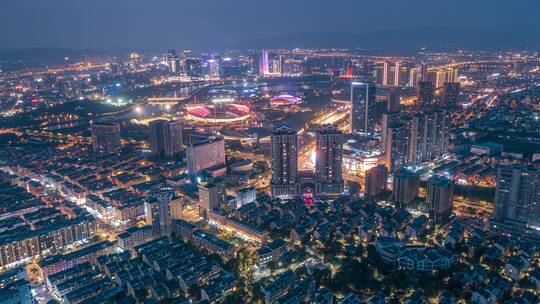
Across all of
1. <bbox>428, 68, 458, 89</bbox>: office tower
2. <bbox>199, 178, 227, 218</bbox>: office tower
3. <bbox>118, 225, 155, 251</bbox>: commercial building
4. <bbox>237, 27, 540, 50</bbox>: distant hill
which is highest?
<bbox>237, 27, 540, 50</bbox>: distant hill

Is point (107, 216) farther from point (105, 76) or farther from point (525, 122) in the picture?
point (105, 76)

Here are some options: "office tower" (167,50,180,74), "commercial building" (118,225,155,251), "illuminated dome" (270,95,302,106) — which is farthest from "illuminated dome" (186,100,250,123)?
"office tower" (167,50,180,74)

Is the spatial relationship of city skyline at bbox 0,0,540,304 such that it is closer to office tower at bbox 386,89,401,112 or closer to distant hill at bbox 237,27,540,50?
office tower at bbox 386,89,401,112

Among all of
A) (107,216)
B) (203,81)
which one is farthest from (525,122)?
(203,81)

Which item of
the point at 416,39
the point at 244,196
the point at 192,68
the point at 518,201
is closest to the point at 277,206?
the point at 244,196

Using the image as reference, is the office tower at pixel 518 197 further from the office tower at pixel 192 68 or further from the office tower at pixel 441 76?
the office tower at pixel 192 68

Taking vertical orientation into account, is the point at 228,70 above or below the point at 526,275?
above

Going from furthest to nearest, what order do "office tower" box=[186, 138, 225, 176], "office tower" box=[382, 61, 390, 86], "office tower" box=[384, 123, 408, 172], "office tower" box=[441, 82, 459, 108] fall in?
"office tower" box=[382, 61, 390, 86], "office tower" box=[441, 82, 459, 108], "office tower" box=[186, 138, 225, 176], "office tower" box=[384, 123, 408, 172]

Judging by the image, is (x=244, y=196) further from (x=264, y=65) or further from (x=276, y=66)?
(x=264, y=65)
